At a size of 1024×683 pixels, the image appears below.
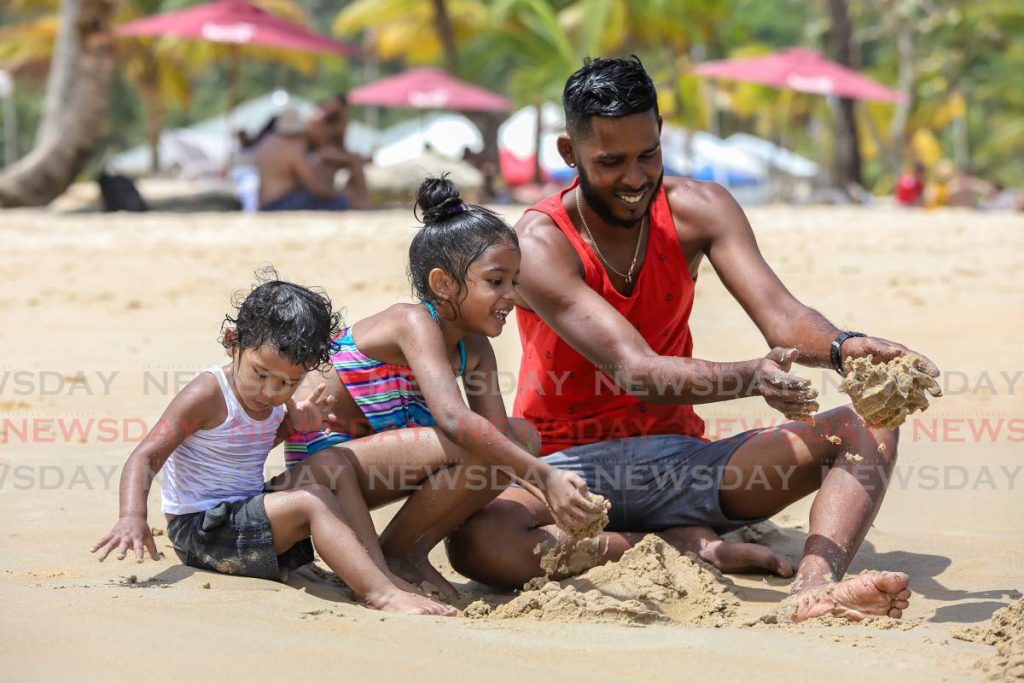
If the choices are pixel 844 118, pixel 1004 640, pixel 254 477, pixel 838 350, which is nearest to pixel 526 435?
pixel 254 477

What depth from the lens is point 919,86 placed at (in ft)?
102

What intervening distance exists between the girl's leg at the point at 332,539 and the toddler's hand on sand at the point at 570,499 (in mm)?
349

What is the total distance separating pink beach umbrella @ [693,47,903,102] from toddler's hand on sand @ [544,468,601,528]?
15.0 meters

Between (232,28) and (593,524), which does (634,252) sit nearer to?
(593,524)

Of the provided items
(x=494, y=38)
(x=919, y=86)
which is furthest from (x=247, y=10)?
(x=919, y=86)

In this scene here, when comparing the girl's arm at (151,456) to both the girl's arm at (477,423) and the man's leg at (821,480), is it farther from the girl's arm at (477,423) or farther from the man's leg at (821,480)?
the man's leg at (821,480)

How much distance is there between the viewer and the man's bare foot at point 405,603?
114 inches

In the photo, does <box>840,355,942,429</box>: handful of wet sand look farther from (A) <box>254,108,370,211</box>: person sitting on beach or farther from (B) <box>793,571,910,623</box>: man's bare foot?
(A) <box>254,108,370,211</box>: person sitting on beach

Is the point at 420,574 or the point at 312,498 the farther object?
the point at 420,574

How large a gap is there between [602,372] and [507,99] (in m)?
25.0

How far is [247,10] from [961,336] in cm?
1172

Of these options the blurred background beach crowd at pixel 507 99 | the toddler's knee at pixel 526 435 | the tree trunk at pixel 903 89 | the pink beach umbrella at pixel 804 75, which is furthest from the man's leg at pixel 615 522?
the tree trunk at pixel 903 89

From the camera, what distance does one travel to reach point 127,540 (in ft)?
9.21

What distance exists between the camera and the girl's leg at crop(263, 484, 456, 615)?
296 centimetres
